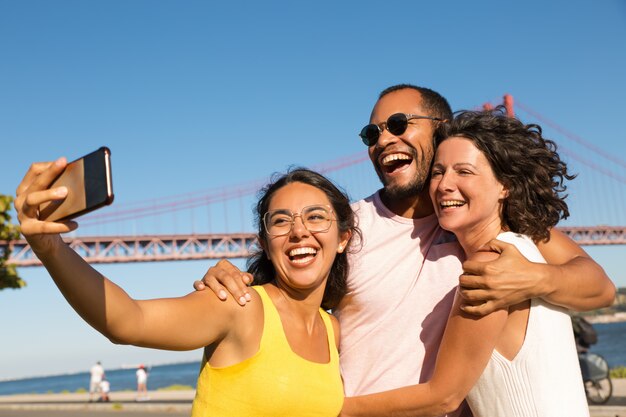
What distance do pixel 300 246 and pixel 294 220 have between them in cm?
9

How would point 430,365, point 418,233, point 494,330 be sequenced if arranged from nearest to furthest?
point 494,330
point 430,365
point 418,233

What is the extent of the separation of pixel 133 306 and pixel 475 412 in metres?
1.14

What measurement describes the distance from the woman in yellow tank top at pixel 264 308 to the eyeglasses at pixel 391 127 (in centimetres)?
43

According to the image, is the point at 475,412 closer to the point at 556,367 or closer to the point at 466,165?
the point at 556,367

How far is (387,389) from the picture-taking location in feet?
8.13

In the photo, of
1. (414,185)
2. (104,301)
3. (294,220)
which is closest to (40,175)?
(104,301)

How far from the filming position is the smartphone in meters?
1.20

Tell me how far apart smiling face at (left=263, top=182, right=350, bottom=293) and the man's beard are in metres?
0.42

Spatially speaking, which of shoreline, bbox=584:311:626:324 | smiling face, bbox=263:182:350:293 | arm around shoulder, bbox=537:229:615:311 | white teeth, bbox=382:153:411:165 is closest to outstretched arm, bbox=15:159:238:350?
smiling face, bbox=263:182:350:293

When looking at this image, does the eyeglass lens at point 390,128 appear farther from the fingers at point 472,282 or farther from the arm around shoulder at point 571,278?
the fingers at point 472,282

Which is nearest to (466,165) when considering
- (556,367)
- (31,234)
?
(556,367)

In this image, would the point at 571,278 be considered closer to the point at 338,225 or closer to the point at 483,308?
the point at 483,308

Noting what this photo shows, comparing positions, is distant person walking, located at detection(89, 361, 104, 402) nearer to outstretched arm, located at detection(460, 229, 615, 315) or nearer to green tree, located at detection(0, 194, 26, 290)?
green tree, located at detection(0, 194, 26, 290)

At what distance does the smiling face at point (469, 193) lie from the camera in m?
2.27
